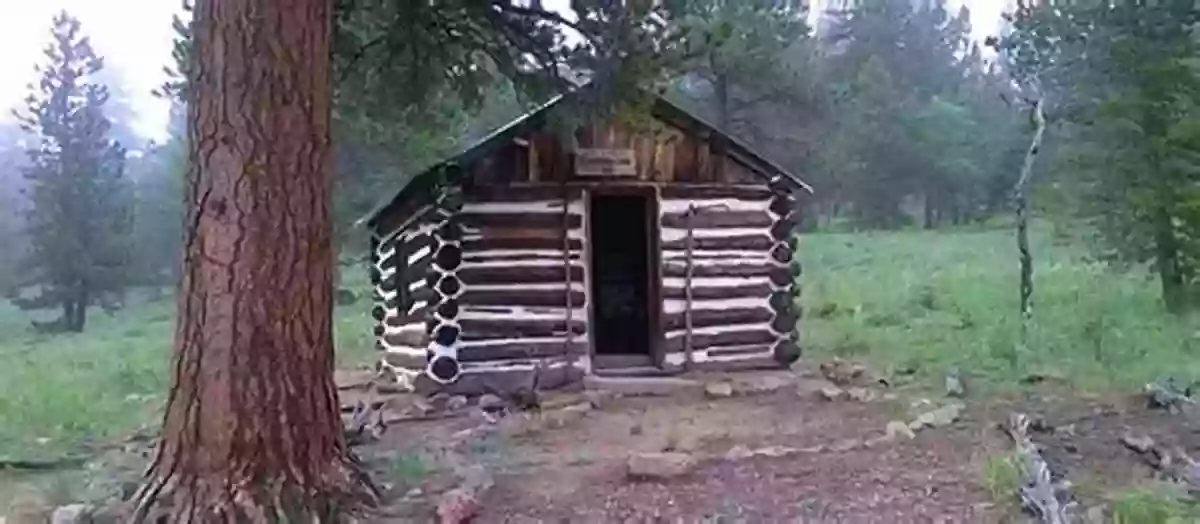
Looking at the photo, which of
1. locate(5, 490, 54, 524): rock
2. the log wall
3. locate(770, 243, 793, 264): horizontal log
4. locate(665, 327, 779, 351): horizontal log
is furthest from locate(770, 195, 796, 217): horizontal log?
locate(5, 490, 54, 524): rock

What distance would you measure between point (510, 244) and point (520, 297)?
0.56m

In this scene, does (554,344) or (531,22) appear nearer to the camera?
(531,22)

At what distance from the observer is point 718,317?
455 inches

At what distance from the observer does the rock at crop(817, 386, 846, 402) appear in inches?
379

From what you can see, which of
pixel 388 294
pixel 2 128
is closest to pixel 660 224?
pixel 388 294

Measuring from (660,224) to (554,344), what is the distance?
174 centimetres

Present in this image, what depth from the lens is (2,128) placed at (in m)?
34.6

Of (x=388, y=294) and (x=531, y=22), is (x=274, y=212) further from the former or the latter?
(x=388, y=294)

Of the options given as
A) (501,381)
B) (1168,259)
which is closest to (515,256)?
(501,381)

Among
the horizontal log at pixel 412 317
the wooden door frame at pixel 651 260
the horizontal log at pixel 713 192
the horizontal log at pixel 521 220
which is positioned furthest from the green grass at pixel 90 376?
the horizontal log at pixel 713 192

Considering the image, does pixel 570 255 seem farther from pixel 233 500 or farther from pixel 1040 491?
pixel 233 500

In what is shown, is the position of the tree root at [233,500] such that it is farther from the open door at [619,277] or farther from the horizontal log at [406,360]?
the open door at [619,277]

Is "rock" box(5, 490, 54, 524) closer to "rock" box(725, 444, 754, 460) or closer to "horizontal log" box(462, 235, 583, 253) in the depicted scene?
"rock" box(725, 444, 754, 460)

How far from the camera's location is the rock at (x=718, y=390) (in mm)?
10047
